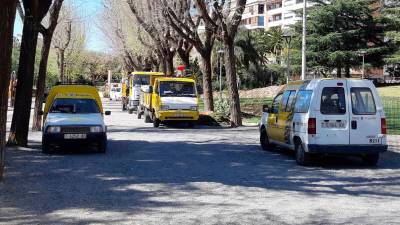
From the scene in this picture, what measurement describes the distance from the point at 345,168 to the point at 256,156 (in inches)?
105

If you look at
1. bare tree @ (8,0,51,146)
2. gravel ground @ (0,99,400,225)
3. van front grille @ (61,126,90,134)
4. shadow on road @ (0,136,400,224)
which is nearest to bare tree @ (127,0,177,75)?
bare tree @ (8,0,51,146)

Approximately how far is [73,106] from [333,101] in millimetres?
7139

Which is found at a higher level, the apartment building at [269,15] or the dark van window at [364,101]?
the apartment building at [269,15]

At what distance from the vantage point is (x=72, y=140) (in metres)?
14.2

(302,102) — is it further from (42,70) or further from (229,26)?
(229,26)

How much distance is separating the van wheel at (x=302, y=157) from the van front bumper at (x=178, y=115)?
11603 mm

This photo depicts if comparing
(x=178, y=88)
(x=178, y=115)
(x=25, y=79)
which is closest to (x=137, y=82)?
(x=178, y=88)

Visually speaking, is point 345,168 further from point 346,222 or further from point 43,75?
point 43,75

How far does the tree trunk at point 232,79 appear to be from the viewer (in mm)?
23969

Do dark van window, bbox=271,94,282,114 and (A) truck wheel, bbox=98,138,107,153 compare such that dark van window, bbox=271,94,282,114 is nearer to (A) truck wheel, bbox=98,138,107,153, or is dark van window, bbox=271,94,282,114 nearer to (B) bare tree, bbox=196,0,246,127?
(A) truck wheel, bbox=98,138,107,153

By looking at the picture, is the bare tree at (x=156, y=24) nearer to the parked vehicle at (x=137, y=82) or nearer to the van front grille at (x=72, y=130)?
the parked vehicle at (x=137, y=82)

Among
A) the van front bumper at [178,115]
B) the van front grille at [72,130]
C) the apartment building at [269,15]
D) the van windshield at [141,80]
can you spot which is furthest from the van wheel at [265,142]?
the apartment building at [269,15]

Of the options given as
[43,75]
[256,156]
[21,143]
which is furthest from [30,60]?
[256,156]

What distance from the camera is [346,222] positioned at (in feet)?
23.4
